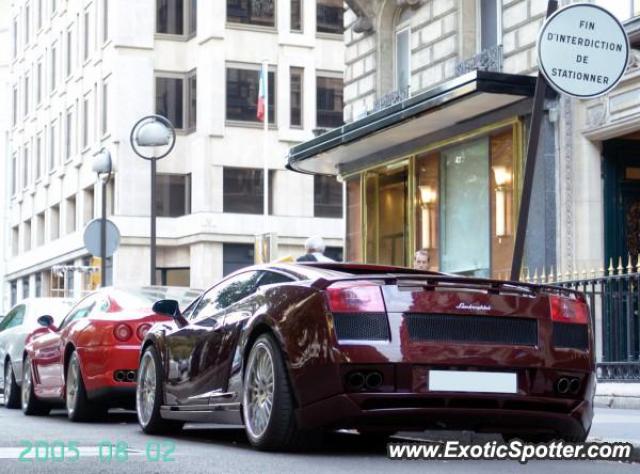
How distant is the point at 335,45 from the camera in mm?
50156

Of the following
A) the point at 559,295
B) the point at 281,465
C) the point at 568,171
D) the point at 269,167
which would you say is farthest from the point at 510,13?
the point at 269,167

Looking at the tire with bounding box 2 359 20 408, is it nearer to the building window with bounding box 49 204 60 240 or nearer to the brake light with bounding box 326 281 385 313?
the brake light with bounding box 326 281 385 313

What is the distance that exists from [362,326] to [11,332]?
10671 mm

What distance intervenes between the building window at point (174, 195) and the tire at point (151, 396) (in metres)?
36.9

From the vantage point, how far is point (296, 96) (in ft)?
163

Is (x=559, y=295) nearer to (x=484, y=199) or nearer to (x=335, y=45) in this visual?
(x=484, y=199)

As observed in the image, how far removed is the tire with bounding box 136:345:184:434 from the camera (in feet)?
35.8

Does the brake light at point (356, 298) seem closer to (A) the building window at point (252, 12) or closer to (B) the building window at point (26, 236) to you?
(A) the building window at point (252, 12)

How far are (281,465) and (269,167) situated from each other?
40596 mm

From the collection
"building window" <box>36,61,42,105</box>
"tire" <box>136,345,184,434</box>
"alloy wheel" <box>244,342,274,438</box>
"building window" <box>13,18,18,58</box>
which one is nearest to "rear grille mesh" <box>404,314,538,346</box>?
"alloy wheel" <box>244,342,274,438</box>

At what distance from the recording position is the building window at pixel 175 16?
1928 inches

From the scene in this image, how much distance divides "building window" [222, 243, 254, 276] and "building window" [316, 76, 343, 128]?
5338 millimetres

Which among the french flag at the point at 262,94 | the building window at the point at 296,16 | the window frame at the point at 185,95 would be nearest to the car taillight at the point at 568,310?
the french flag at the point at 262,94

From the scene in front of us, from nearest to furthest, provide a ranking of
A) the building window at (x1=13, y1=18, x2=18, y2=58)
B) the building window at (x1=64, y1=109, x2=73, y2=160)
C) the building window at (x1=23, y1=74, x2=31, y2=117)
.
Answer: the building window at (x1=64, y1=109, x2=73, y2=160)
the building window at (x1=23, y1=74, x2=31, y2=117)
the building window at (x1=13, y1=18, x2=18, y2=58)
